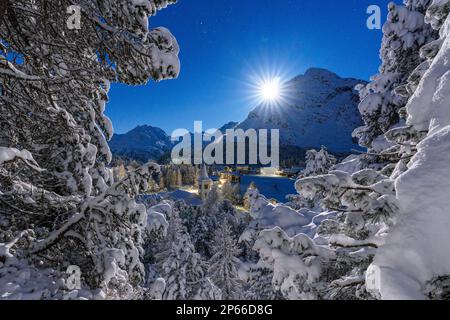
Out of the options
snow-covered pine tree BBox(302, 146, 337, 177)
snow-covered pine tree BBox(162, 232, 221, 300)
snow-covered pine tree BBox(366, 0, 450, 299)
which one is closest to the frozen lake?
snow-covered pine tree BBox(302, 146, 337, 177)

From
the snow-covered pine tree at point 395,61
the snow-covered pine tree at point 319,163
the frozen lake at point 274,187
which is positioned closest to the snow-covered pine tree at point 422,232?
the snow-covered pine tree at point 395,61

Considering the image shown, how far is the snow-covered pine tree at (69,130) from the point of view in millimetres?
3340

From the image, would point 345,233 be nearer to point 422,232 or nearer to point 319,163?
point 422,232

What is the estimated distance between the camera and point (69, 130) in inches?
171

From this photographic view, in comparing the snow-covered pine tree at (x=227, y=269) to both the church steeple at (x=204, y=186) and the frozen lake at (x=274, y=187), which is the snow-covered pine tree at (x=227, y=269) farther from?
the frozen lake at (x=274, y=187)

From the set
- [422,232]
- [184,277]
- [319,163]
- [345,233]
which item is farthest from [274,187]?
[422,232]

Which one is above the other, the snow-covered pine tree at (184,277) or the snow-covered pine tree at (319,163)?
the snow-covered pine tree at (319,163)

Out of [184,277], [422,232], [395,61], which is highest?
[395,61]

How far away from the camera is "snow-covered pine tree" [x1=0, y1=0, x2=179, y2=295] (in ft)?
11.0

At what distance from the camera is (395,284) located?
1.95 meters

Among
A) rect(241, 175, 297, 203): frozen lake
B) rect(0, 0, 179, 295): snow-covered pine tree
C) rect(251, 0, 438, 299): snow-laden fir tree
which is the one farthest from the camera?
rect(241, 175, 297, 203): frozen lake

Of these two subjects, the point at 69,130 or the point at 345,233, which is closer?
the point at 345,233

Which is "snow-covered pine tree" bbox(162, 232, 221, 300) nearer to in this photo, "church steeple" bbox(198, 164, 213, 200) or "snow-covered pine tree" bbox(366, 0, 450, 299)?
"snow-covered pine tree" bbox(366, 0, 450, 299)
